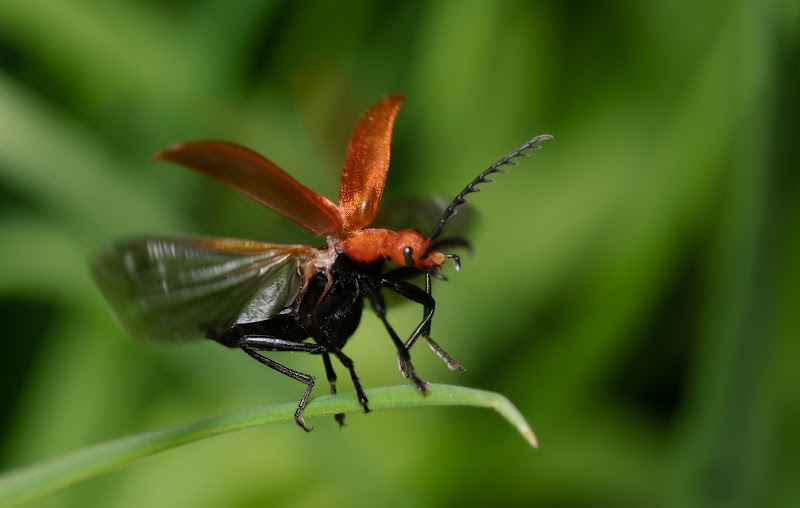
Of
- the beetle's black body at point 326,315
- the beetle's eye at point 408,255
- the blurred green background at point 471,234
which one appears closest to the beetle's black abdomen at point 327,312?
the beetle's black body at point 326,315

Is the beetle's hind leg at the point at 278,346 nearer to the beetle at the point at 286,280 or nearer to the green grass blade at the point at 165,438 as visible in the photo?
the beetle at the point at 286,280

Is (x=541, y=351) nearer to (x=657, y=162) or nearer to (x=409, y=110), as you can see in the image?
(x=657, y=162)

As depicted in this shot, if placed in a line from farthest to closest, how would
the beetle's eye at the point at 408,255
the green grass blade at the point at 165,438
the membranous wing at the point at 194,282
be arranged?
the membranous wing at the point at 194,282 < the beetle's eye at the point at 408,255 < the green grass blade at the point at 165,438

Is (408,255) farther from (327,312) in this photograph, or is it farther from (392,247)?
(327,312)

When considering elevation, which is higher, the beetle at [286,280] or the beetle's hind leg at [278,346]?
the beetle at [286,280]

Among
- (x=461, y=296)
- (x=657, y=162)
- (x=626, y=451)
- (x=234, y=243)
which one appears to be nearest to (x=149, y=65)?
(x=461, y=296)

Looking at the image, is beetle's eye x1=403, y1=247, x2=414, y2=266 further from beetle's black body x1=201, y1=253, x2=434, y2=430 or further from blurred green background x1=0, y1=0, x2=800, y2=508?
blurred green background x1=0, y1=0, x2=800, y2=508
